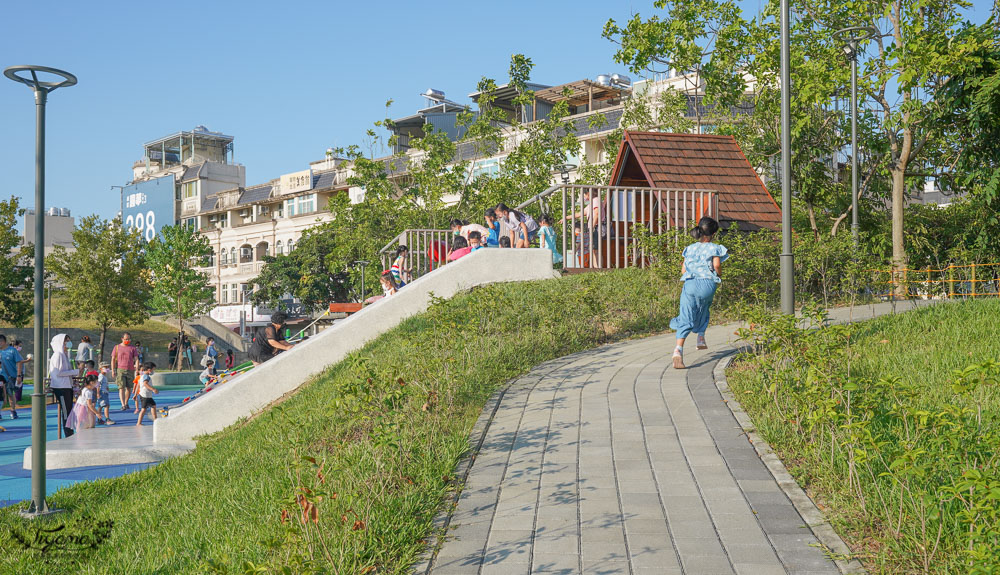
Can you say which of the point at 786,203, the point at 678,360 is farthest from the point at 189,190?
the point at 678,360

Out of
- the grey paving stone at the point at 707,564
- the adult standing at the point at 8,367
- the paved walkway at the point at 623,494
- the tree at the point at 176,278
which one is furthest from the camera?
the tree at the point at 176,278

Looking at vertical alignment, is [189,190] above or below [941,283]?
above

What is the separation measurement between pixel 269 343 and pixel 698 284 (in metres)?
8.10

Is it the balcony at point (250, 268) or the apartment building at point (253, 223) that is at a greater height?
the apartment building at point (253, 223)

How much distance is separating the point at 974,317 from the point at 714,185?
679 cm

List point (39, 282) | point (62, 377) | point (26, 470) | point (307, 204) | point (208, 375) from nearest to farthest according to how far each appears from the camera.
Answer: point (39, 282)
point (26, 470)
point (62, 377)
point (208, 375)
point (307, 204)

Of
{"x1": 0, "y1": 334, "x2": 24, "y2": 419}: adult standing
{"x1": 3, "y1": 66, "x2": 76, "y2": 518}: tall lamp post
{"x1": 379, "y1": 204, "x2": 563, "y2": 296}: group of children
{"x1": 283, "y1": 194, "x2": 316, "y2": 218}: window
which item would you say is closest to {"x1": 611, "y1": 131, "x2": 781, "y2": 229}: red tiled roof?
{"x1": 379, "y1": 204, "x2": 563, "y2": 296}: group of children

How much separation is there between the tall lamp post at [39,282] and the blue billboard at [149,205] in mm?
82251

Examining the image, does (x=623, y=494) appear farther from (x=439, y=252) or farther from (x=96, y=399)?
(x=96, y=399)

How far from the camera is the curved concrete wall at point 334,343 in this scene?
1247 centimetres

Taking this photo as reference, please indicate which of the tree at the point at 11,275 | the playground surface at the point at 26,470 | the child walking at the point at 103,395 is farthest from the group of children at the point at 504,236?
the tree at the point at 11,275

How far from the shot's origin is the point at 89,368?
18594 mm

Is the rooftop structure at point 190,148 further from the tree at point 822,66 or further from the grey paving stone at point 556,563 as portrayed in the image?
the grey paving stone at point 556,563

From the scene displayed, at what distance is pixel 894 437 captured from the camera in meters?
5.79
